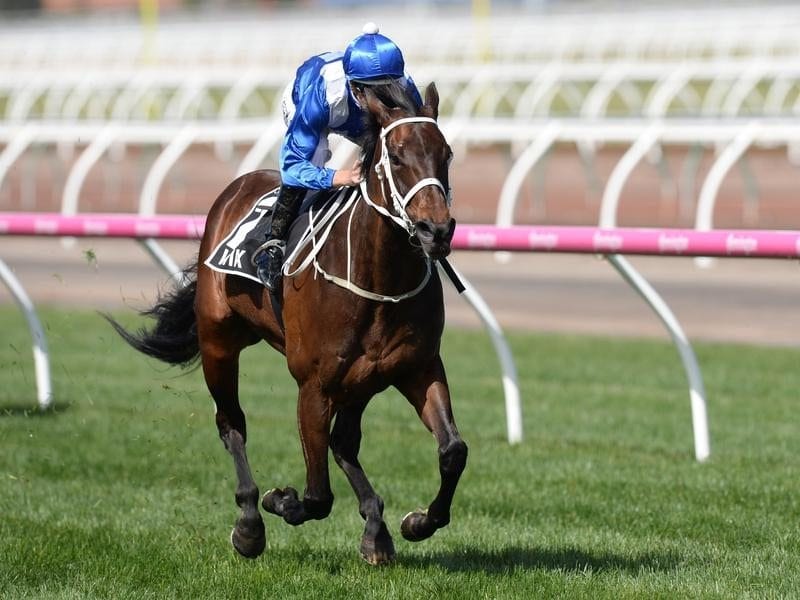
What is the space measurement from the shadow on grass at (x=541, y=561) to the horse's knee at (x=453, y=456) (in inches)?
18.1

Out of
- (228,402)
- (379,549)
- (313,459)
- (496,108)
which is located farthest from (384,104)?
(496,108)

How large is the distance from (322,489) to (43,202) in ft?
54.5

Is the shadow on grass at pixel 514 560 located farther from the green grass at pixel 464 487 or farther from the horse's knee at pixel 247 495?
the horse's knee at pixel 247 495

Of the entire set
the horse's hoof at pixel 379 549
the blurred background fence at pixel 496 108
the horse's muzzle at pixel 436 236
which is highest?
the horse's muzzle at pixel 436 236

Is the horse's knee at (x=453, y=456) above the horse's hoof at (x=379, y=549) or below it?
above

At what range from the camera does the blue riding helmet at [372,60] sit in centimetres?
455

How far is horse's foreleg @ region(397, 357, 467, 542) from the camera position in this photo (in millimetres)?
4578

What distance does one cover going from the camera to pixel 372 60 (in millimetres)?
4551

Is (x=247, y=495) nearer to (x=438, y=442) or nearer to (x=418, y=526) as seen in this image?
(x=418, y=526)

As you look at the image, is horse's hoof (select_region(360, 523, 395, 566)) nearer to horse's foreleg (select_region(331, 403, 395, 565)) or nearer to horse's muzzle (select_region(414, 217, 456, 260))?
horse's foreleg (select_region(331, 403, 395, 565))

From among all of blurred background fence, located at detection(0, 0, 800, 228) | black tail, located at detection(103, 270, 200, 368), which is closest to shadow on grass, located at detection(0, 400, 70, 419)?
black tail, located at detection(103, 270, 200, 368)

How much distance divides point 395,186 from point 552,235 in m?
2.59

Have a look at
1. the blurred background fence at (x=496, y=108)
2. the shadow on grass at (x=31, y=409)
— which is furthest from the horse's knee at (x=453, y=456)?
the blurred background fence at (x=496, y=108)

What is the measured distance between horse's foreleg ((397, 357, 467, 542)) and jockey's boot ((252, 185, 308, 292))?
616mm
